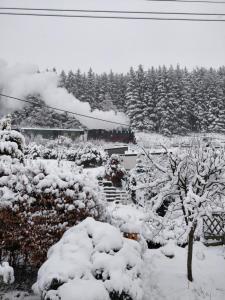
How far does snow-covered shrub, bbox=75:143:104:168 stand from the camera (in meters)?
23.7

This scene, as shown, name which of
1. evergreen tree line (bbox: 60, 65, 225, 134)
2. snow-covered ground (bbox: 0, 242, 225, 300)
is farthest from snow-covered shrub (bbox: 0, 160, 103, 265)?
evergreen tree line (bbox: 60, 65, 225, 134)

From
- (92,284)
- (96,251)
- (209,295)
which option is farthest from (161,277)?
(92,284)

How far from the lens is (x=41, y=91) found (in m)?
47.0

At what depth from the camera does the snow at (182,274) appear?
255 inches

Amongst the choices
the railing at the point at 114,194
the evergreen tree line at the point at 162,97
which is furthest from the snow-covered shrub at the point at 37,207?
the evergreen tree line at the point at 162,97

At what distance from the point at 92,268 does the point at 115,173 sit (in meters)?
13.5

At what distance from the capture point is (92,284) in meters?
4.12

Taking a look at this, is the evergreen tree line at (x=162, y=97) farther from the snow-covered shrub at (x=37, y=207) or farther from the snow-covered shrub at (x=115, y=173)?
the snow-covered shrub at (x=37, y=207)

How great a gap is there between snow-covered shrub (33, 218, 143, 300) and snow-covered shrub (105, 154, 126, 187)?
1255cm

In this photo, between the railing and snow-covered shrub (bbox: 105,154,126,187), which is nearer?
the railing

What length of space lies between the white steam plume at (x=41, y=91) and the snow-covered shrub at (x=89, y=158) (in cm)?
1801

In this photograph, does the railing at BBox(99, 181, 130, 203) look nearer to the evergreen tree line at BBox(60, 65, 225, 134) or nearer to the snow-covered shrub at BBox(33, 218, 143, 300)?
the snow-covered shrub at BBox(33, 218, 143, 300)

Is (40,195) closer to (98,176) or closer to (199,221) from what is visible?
(199,221)

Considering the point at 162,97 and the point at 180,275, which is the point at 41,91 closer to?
the point at 162,97
